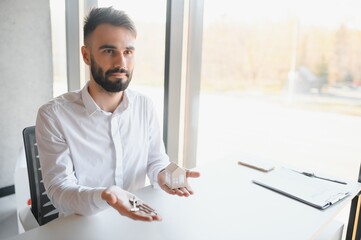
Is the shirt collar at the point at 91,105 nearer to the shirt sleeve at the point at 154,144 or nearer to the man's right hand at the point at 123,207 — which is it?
the shirt sleeve at the point at 154,144

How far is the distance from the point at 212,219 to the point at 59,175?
0.59 m

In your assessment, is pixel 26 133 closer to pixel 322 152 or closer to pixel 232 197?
pixel 232 197

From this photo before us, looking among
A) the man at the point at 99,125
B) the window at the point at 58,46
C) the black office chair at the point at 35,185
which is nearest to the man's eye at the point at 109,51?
the man at the point at 99,125

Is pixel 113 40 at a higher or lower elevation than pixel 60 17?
lower

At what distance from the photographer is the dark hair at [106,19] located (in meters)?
1.30

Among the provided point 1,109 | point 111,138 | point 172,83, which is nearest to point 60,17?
point 1,109

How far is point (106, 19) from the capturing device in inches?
51.2

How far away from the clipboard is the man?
436mm

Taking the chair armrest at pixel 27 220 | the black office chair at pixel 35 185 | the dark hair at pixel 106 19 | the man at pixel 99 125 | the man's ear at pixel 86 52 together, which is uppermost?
the dark hair at pixel 106 19

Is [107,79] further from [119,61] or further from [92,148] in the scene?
[92,148]

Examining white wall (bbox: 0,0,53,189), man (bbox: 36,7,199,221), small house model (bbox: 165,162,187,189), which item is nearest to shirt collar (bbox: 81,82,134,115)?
man (bbox: 36,7,199,221)

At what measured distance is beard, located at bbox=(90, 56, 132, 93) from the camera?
1.29 m

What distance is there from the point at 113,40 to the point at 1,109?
6.42 ft

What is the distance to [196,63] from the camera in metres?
2.15
